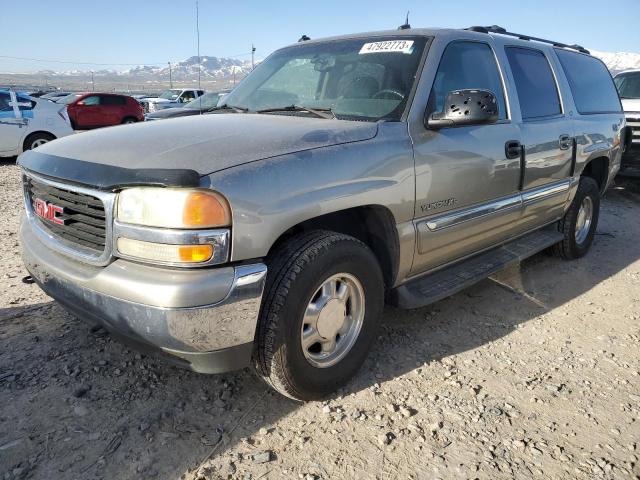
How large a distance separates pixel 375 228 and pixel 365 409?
92 centimetres

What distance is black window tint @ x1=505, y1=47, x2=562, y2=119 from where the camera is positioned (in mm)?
3625

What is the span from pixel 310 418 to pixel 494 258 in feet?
6.24

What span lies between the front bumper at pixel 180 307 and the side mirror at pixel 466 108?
1.35 meters

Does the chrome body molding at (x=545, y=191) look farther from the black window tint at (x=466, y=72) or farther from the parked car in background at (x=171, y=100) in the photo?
the parked car in background at (x=171, y=100)

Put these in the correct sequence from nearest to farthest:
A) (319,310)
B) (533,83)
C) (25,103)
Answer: (319,310)
(533,83)
(25,103)

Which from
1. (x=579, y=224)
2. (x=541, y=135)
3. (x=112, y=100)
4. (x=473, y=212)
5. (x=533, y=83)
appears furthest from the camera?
(x=112, y=100)

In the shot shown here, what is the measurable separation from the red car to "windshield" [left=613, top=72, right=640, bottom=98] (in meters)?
14.6

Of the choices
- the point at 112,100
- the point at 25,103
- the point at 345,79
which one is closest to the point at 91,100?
the point at 112,100

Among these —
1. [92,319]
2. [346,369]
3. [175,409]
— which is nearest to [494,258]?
[346,369]

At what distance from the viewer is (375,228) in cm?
269

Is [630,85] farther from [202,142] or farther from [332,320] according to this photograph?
[202,142]

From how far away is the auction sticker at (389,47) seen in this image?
300cm

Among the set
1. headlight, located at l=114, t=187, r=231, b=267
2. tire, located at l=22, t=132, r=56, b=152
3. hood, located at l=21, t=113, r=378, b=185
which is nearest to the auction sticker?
hood, located at l=21, t=113, r=378, b=185

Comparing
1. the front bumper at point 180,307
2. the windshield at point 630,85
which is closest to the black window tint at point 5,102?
the front bumper at point 180,307
